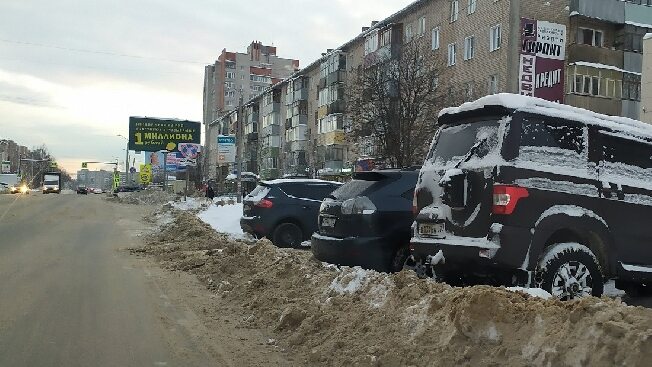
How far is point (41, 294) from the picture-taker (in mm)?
7504

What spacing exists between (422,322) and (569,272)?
157cm

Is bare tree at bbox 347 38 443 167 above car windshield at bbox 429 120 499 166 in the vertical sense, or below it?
above

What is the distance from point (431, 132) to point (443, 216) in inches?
721

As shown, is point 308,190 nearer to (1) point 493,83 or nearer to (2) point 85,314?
(2) point 85,314

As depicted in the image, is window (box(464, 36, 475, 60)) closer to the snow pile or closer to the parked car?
the snow pile

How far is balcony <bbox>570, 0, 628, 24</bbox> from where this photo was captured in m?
31.2

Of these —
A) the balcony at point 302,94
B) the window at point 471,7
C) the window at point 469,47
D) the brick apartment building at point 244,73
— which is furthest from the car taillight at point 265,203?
the brick apartment building at point 244,73

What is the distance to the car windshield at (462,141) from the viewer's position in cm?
543

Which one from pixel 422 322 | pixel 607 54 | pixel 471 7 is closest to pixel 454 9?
pixel 471 7

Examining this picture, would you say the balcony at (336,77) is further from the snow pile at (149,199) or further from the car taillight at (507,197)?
the car taillight at (507,197)

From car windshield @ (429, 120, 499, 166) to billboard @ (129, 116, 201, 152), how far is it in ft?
124

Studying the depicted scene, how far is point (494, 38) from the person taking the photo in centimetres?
3148

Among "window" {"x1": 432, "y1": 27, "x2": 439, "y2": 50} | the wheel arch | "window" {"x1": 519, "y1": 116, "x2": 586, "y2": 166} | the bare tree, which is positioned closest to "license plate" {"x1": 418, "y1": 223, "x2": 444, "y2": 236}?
the wheel arch

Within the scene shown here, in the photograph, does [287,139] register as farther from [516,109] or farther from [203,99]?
[203,99]
